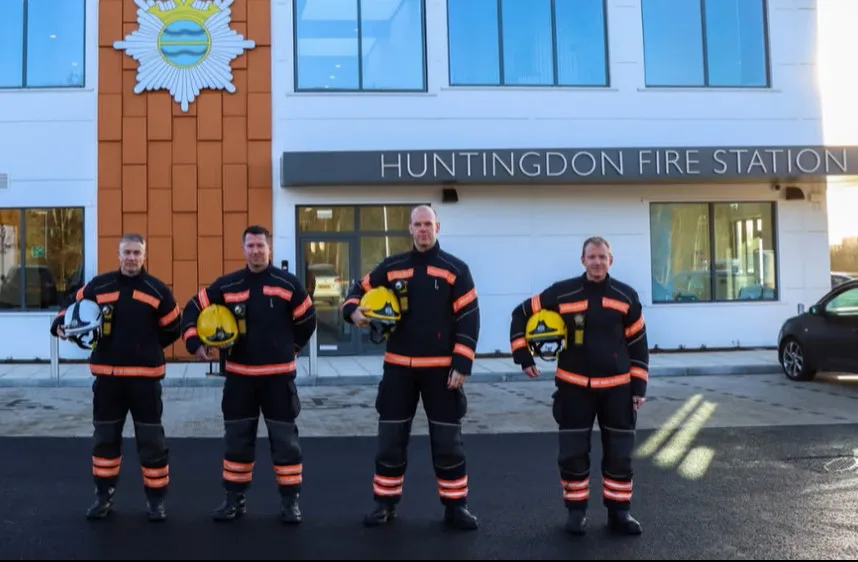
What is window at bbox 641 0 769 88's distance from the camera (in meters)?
17.1

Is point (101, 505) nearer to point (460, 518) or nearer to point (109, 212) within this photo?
point (460, 518)

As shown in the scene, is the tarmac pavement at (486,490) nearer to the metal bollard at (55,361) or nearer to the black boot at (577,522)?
the black boot at (577,522)

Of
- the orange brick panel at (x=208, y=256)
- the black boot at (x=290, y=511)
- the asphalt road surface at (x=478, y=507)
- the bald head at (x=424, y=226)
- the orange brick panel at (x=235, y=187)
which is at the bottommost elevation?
the asphalt road surface at (x=478, y=507)

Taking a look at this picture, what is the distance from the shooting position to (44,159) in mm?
15836

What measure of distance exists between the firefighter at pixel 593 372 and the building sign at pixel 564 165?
10.2m

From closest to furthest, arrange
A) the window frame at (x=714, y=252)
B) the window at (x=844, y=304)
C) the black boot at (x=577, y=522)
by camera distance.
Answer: the black boot at (x=577, y=522)
the window at (x=844, y=304)
the window frame at (x=714, y=252)

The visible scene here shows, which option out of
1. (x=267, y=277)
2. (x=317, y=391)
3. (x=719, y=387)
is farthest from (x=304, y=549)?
(x=719, y=387)

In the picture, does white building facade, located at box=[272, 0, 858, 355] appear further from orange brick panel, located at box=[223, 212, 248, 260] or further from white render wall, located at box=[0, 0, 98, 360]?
white render wall, located at box=[0, 0, 98, 360]

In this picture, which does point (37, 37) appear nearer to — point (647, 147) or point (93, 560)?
point (647, 147)

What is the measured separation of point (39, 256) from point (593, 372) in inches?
529

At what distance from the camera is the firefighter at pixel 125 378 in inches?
229

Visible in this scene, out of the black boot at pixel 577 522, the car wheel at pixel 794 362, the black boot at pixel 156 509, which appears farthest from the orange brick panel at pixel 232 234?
the black boot at pixel 577 522

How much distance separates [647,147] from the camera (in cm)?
1622

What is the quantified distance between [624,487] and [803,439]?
162 inches
